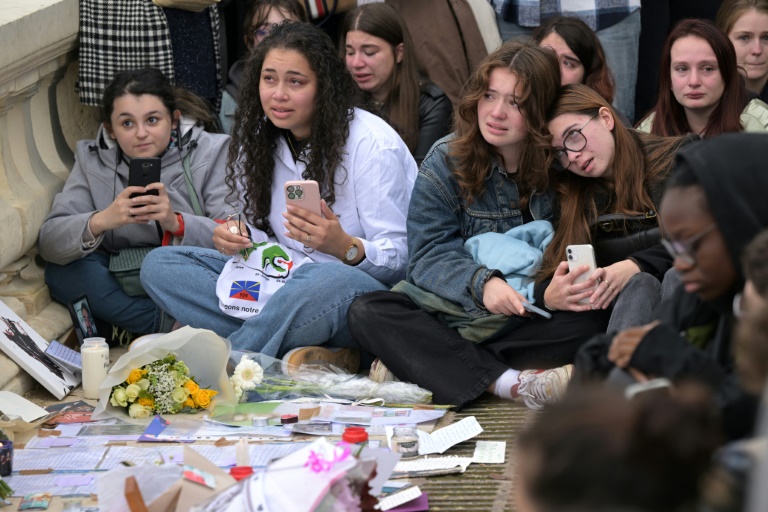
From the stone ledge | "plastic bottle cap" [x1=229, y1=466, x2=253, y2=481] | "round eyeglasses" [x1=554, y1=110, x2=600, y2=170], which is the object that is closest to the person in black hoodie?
"plastic bottle cap" [x1=229, y1=466, x2=253, y2=481]

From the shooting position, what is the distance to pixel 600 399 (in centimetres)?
163

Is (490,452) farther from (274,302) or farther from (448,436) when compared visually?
(274,302)

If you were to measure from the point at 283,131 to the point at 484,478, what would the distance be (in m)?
1.98

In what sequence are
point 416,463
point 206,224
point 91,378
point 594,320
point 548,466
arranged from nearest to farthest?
point 548,466 → point 416,463 → point 594,320 → point 91,378 → point 206,224

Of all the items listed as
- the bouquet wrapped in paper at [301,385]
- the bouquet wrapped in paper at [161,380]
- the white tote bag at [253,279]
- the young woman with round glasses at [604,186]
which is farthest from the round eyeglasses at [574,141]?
the bouquet wrapped in paper at [161,380]

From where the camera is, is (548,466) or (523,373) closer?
(548,466)

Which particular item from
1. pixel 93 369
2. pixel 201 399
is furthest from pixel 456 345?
pixel 93 369

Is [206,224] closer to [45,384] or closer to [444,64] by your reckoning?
[45,384]

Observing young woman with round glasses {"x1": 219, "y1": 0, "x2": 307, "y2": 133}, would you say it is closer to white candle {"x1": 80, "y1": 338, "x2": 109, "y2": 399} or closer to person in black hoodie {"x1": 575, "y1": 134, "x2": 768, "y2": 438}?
white candle {"x1": 80, "y1": 338, "x2": 109, "y2": 399}

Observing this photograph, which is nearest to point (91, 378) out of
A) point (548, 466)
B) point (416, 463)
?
A: point (416, 463)

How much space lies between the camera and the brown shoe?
4.25 m

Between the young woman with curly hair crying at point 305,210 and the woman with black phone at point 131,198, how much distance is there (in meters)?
0.26

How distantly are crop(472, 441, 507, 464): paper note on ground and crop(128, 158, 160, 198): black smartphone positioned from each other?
1952 millimetres

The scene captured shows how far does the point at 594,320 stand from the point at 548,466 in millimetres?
2442
